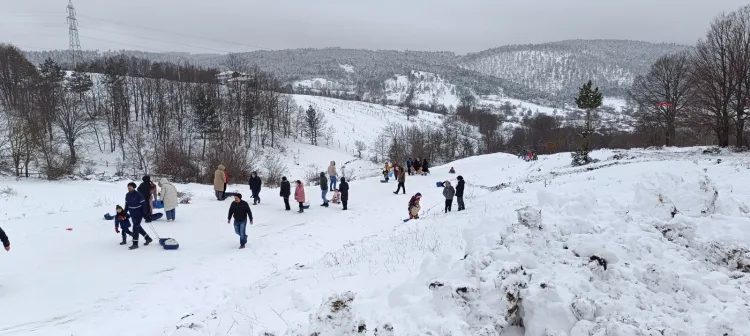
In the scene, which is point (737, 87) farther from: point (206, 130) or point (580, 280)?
point (206, 130)

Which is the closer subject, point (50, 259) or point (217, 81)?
point (50, 259)

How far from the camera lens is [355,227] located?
49.6 ft

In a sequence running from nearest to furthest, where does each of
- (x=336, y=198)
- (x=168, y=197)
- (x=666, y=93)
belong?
(x=168, y=197) < (x=336, y=198) < (x=666, y=93)

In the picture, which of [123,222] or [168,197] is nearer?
[123,222]

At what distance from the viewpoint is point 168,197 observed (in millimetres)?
13367

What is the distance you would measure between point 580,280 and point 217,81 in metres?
76.6

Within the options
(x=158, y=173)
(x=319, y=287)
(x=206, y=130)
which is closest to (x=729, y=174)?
(x=319, y=287)

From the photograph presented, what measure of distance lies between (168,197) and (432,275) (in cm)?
1125

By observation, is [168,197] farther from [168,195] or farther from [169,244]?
[169,244]

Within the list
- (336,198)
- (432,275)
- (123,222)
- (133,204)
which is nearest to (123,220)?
(123,222)

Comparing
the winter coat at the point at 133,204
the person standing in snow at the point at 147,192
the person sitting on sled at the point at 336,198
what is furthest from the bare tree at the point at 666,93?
the winter coat at the point at 133,204

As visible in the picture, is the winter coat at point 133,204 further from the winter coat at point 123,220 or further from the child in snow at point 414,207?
the child in snow at point 414,207

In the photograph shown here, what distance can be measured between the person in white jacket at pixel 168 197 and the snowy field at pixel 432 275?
79cm

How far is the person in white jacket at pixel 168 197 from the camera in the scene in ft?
43.6
